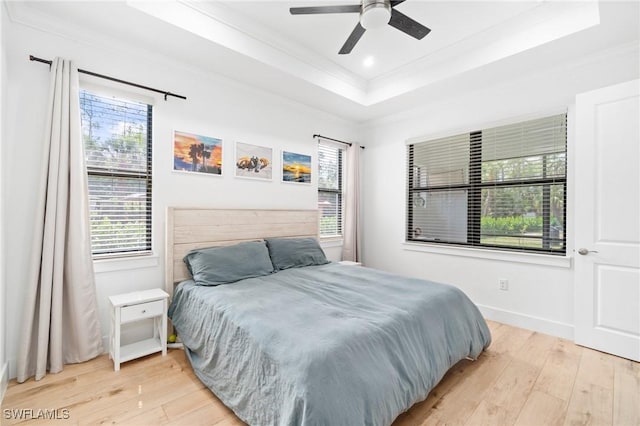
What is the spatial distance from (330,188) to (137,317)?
2877 millimetres

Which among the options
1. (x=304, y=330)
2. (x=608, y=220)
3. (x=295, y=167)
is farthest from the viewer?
(x=295, y=167)

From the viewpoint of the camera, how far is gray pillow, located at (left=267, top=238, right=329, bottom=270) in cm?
311

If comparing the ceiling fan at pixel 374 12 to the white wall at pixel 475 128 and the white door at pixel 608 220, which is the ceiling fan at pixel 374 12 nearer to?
the white wall at pixel 475 128

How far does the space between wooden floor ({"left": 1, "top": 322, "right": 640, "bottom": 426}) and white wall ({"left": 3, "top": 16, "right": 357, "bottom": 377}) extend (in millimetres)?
477

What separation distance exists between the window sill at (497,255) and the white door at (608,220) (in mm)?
185

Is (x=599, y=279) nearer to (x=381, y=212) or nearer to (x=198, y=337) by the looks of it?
(x=381, y=212)

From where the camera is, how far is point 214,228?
2953mm

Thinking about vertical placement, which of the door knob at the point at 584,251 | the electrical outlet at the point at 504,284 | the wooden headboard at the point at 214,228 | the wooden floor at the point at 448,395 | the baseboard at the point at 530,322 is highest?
the wooden headboard at the point at 214,228

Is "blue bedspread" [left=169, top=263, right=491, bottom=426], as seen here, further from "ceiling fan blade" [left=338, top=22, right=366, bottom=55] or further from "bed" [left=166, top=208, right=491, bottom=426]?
"ceiling fan blade" [left=338, top=22, right=366, bottom=55]

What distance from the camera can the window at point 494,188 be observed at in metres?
2.95

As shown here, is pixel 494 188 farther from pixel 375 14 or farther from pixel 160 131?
pixel 160 131

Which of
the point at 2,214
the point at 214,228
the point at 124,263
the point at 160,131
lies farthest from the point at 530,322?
the point at 2,214

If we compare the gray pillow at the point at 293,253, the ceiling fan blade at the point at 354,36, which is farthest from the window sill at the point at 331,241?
the ceiling fan blade at the point at 354,36

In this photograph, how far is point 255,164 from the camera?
3.42 meters
